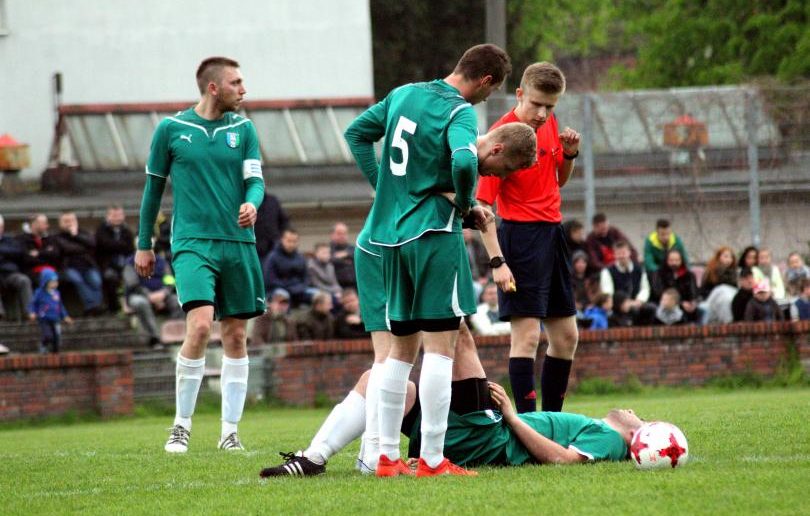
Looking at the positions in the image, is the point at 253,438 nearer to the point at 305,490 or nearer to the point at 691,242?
the point at 305,490

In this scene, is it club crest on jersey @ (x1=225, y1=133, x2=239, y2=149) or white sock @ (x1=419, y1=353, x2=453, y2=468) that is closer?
white sock @ (x1=419, y1=353, x2=453, y2=468)

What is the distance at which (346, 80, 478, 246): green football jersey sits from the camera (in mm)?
7586

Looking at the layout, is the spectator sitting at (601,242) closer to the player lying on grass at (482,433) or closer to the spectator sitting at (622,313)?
the spectator sitting at (622,313)

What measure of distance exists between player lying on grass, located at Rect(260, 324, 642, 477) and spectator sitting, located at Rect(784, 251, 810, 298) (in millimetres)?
12655

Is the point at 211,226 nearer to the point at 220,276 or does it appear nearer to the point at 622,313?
the point at 220,276

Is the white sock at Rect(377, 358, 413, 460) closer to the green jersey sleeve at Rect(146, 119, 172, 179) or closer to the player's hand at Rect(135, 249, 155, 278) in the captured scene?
the player's hand at Rect(135, 249, 155, 278)

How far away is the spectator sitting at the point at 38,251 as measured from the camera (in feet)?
67.5

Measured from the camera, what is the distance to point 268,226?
20359 mm

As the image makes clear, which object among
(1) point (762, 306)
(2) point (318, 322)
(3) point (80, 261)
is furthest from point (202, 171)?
(3) point (80, 261)

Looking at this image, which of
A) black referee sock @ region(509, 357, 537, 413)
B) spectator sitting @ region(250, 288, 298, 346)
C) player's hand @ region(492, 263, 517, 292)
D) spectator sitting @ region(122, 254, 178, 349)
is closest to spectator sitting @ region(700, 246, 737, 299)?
spectator sitting @ region(250, 288, 298, 346)

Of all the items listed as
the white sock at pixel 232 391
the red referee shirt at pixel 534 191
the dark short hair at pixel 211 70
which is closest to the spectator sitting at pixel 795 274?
the red referee shirt at pixel 534 191

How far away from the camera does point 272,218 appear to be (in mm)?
20438

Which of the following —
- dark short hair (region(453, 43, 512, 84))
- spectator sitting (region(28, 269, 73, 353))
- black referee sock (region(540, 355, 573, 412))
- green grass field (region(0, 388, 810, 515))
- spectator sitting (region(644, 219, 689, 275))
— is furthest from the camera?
spectator sitting (region(644, 219, 689, 275))

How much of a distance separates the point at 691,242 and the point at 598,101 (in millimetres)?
2761
